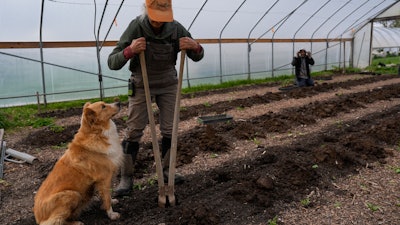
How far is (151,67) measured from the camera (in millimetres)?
3402

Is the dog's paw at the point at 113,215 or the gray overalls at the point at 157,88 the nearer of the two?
the dog's paw at the point at 113,215

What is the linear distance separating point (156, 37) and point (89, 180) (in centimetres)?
152

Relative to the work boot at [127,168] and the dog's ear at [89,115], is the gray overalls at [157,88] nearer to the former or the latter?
the work boot at [127,168]

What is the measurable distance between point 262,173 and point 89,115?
218cm

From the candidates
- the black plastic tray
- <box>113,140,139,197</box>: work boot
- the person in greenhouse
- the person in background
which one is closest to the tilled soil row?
<box>113,140,139,197</box>: work boot

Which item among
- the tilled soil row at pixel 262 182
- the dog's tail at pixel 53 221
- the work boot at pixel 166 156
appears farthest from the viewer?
the work boot at pixel 166 156

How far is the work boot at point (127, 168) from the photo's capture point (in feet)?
11.7

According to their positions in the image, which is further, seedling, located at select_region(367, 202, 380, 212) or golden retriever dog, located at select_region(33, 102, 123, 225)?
seedling, located at select_region(367, 202, 380, 212)

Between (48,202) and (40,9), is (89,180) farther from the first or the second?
(40,9)

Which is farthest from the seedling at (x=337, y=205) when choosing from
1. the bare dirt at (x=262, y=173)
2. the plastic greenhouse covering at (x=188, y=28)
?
the plastic greenhouse covering at (x=188, y=28)

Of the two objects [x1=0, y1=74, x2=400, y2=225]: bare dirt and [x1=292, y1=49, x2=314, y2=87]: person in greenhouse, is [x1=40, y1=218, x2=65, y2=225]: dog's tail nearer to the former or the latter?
[x1=0, y1=74, x2=400, y2=225]: bare dirt

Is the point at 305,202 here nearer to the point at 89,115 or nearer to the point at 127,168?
the point at 127,168

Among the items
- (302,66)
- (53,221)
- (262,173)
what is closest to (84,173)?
(53,221)

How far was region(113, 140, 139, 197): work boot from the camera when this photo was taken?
141 inches
